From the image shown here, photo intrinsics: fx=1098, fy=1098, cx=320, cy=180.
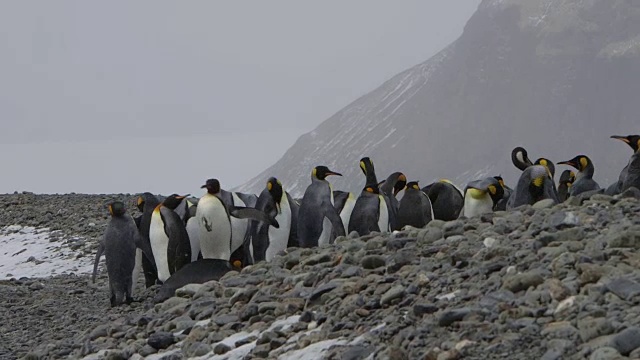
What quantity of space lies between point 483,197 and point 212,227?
3.39 meters

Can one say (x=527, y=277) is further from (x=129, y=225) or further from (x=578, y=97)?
(x=578, y=97)

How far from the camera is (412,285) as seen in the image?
6.87m

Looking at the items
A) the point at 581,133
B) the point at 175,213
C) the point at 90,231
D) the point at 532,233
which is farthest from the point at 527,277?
the point at 581,133

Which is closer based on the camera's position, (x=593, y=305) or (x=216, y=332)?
(x=593, y=305)

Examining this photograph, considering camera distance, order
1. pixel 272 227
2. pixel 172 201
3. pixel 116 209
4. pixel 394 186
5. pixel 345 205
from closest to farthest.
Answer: pixel 116 209 < pixel 172 201 < pixel 272 227 < pixel 345 205 < pixel 394 186

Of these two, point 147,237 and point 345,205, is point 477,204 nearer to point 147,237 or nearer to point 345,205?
point 345,205

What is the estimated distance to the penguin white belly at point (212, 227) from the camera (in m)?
11.5

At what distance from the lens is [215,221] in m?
11.5

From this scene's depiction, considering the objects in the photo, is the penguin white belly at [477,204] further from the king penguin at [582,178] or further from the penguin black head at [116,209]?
the penguin black head at [116,209]

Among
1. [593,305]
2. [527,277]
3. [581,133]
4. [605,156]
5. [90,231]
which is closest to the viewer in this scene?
[593,305]

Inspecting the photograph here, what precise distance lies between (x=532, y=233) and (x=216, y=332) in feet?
7.40

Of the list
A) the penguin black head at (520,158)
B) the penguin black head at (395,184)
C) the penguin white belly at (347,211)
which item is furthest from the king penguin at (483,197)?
the penguin black head at (520,158)

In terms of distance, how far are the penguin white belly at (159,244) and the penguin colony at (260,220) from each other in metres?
0.01

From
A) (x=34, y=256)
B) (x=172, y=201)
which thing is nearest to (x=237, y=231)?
(x=172, y=201)
